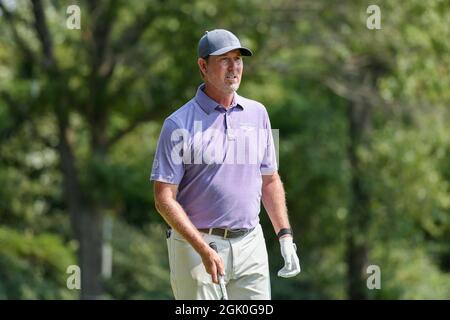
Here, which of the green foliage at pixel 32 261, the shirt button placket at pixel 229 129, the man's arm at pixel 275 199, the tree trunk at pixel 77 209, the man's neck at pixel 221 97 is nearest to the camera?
the shirt button placket at pixel 229 129

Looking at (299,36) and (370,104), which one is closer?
(299,36)

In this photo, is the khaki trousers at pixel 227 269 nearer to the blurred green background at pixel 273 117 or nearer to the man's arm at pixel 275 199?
the man's arm at pixel 275 199

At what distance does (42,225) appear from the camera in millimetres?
24625

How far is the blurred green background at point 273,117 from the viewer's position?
683 inches

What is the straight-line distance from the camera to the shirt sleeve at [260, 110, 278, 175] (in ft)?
17.2

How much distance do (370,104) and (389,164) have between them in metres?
1.13

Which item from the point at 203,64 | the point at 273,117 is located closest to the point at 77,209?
the point at 273,117

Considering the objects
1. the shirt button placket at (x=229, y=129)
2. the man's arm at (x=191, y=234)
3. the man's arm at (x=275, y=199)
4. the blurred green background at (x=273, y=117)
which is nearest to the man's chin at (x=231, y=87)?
the shirt button placket at (x=229, y=129)

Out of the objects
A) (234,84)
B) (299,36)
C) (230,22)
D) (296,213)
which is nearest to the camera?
(234,84)

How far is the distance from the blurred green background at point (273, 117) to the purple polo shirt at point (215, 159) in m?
9.69

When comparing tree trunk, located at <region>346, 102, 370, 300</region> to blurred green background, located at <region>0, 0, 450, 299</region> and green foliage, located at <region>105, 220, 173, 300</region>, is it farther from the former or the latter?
green foliage, located at <region>105, 220, 173, 300</region>

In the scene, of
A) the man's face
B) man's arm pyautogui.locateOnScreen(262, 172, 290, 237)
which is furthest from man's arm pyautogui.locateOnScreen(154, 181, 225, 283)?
the man's face
